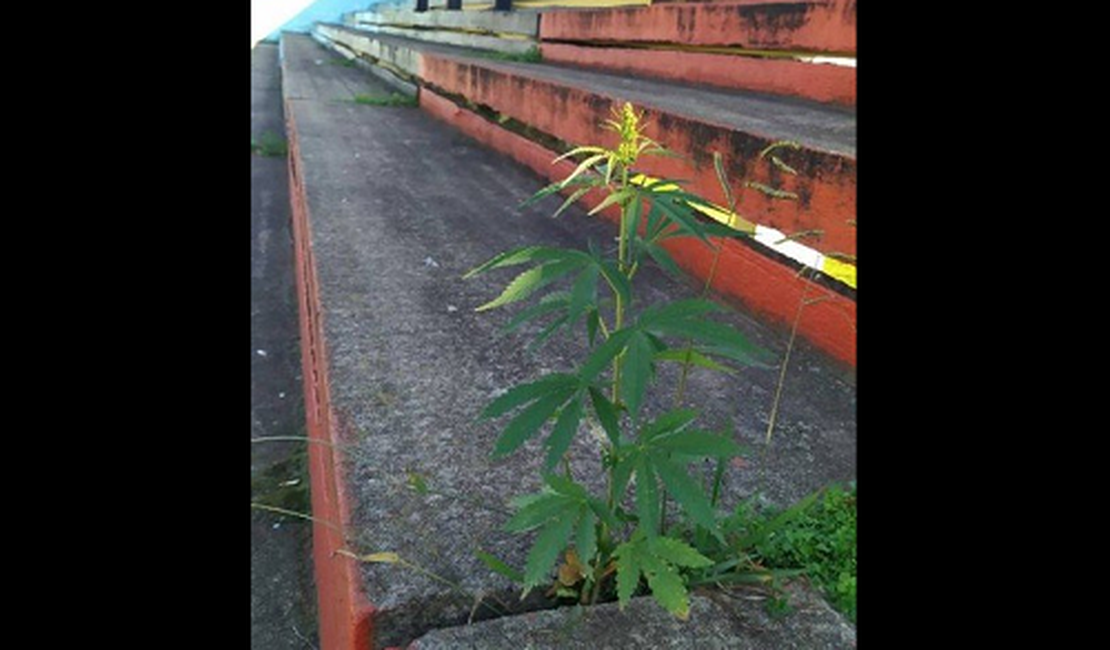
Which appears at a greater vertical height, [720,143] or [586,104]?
[586,104]

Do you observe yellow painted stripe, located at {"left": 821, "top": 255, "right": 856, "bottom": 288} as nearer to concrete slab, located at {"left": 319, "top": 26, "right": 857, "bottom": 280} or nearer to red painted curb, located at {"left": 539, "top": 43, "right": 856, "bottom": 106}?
concrete slab, located at {"left": 319, "top": 26, "right": 857, "bottom": 280}

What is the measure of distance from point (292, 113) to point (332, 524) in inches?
217

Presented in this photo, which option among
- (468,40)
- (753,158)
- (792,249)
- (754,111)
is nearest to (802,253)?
(792,249)

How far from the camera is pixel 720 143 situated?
8.70 feet

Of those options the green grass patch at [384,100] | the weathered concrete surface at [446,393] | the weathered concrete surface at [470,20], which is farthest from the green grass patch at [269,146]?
the weathered concrete surface at [446,393]

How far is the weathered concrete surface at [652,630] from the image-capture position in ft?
3.66

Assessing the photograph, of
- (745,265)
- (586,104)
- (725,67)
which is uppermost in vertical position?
(725,67)

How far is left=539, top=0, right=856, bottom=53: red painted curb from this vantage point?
354 centimetres

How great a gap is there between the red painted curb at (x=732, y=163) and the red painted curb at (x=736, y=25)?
93 cm

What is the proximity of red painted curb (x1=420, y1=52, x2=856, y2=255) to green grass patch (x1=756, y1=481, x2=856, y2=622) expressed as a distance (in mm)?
638

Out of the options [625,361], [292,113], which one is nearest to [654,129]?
[625,361]

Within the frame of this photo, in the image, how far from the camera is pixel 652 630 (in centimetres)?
114

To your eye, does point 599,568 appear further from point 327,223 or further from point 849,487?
point 327,223
